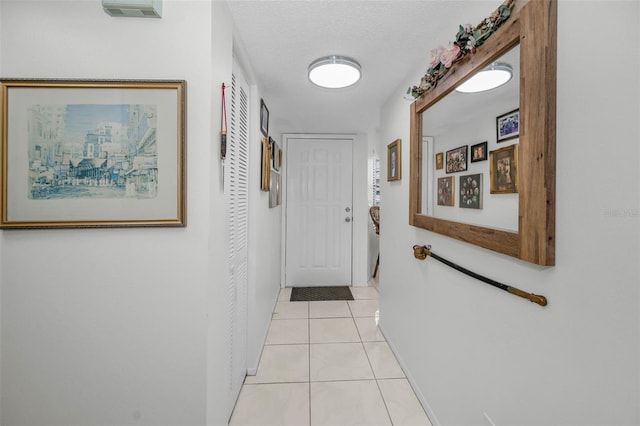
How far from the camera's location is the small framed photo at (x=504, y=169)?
0.97 metres

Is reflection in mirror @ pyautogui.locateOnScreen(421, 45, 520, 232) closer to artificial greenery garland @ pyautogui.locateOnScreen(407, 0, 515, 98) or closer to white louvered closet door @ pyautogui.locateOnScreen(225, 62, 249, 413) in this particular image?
artificial greenery garland @ pyautogui.locateOnScreen(407, 0, 515, 98)

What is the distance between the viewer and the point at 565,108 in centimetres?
82

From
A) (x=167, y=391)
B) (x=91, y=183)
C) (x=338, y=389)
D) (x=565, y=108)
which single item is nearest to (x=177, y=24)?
(x=91, y=183)

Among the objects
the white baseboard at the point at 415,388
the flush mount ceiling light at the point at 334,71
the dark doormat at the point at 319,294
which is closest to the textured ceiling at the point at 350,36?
the flush mount ceiling light at the point at 334,71

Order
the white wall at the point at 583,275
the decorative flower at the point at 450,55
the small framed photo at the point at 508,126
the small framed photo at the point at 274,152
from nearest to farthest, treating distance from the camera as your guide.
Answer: the white wall at the point at 583,275
the small framed photo at the point at 508,126
the decorative flower at the point at 450,55
the small framed photo at the point at 274,152

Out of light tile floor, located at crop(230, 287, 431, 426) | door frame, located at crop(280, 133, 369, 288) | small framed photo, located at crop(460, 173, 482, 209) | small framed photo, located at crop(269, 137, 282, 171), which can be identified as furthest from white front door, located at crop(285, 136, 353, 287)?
small framed photo, located at crop(460, 173, 482, 209)

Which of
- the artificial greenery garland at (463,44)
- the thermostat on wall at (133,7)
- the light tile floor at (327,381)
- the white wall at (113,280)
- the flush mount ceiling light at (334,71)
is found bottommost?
the light tile floor at (327,381)

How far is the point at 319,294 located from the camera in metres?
3.77

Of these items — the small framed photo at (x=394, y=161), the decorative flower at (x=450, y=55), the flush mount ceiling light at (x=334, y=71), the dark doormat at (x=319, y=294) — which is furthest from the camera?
the dark doormat at (x=319, y=294)

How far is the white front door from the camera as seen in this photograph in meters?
4.03

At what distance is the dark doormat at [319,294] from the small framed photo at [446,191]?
241 cm

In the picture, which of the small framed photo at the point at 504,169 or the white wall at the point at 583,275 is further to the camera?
the small framed photo at the point at 504,169

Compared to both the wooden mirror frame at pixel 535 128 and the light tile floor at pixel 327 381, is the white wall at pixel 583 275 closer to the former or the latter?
the wooden mirror frame at pixel 535 128

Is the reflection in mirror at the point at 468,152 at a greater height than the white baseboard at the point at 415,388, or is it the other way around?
the reflection in mirror at the point at 468,152
